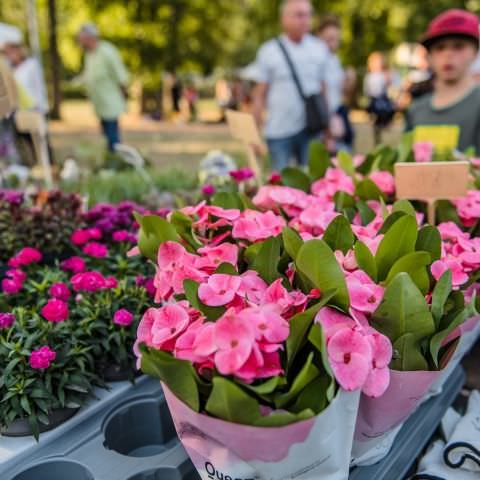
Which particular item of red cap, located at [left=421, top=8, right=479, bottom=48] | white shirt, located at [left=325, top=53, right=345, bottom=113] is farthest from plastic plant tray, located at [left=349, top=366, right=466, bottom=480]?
white shirt, located at [left=325, top=53, right=345, bottom=113]

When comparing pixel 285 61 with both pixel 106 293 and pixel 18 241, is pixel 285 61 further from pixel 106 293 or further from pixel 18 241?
pixel 106 293

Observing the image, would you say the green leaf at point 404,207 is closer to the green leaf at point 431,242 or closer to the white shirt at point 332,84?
the green leaf at point 431,242

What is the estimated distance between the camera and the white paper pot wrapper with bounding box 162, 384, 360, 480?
768mm

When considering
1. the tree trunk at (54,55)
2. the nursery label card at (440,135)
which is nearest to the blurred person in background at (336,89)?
the nursery label card at (440,135)

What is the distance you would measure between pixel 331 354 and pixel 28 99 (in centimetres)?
467

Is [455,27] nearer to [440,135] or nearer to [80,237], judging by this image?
[440,135]

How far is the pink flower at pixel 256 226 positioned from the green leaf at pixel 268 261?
12 centimetres

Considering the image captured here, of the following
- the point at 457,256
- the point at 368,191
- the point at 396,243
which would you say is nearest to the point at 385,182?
the point at 368,191

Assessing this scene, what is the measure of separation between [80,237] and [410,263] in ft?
3.57

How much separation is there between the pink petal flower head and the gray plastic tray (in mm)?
449

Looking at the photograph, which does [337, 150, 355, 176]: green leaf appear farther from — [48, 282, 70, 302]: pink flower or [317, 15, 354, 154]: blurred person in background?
[317, 15, 354, 154]: blurred person in background

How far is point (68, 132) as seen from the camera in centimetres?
1177

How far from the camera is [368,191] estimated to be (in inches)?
61.6

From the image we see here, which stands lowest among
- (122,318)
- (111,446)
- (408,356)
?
(111,446)
